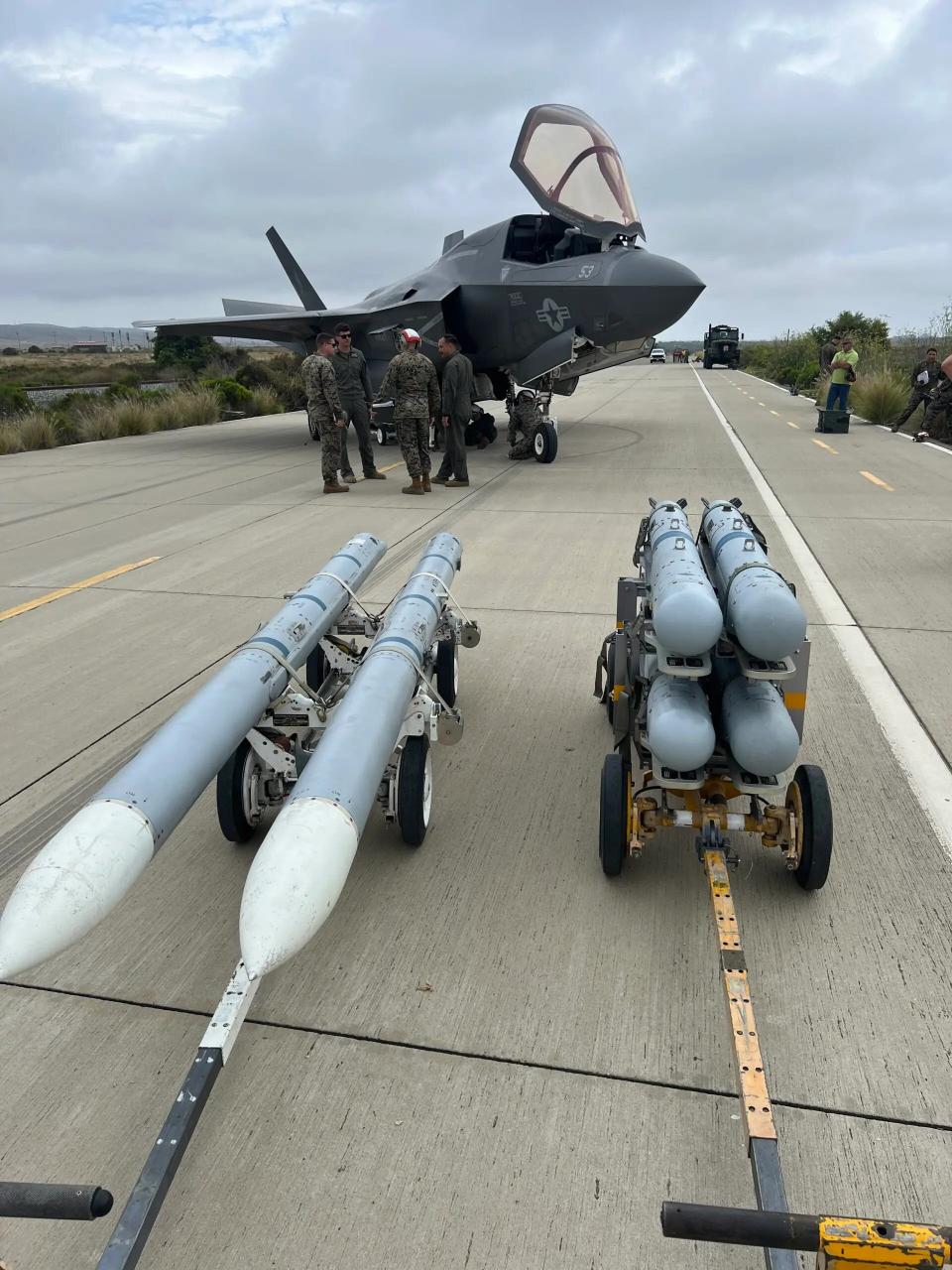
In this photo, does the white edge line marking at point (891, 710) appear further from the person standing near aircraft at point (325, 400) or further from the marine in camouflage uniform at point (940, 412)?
the marine in camouflage uniform at point (940, 412)

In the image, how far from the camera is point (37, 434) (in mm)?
19672

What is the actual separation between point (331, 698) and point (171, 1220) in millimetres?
2784

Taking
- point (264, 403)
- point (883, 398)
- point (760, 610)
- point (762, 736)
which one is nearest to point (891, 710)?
point (762, 736)

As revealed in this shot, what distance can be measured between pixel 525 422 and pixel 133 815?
1295 cm

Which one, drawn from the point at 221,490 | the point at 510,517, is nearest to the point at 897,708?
the point at 510,517

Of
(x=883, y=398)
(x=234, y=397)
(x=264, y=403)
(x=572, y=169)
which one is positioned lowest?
→ (x=264, y=403)

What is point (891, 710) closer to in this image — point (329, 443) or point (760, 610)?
point (760, 610)

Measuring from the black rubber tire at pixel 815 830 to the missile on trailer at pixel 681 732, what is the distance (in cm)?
45

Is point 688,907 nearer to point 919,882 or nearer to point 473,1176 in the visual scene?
point 919,882

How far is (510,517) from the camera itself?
33.8 feet

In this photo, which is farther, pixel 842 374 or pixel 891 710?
pixel 842 374

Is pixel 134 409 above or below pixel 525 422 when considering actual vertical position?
below

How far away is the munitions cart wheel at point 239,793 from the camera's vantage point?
3.67 m

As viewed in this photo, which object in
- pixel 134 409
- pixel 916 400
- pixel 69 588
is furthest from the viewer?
pixel 134 409
